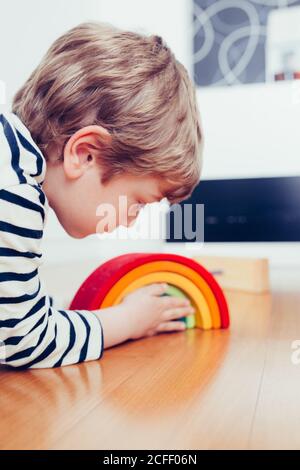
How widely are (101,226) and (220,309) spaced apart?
29cm

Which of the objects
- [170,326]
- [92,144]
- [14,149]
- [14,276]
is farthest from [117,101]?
[170,326]

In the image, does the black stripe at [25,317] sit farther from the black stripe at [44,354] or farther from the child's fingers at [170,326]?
the child's fingers at [170,326]

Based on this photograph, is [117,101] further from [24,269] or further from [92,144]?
[24,269]

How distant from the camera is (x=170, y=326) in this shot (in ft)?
3.02

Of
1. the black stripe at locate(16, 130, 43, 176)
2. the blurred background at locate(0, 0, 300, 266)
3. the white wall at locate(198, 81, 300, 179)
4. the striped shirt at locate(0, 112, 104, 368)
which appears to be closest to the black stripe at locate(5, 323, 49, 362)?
the striped shirt at locate(0, 112, 104, 368)

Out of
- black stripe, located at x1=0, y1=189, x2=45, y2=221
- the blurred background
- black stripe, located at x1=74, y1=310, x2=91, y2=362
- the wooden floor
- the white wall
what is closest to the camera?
the wooden floor

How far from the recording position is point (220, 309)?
0.96m

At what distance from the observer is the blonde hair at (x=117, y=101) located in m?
0.75

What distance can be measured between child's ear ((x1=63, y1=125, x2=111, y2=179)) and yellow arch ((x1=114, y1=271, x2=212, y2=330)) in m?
0.24

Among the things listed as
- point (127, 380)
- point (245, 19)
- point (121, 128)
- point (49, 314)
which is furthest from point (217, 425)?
point (245, 19)

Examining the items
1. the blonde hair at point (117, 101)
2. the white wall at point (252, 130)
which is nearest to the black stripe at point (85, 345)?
the blonde hair at point (117, 101)

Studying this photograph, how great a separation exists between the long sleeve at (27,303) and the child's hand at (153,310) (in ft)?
0.38

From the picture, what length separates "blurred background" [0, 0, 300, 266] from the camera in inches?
80.7

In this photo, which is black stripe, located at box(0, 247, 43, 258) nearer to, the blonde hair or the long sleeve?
the long sleeve
